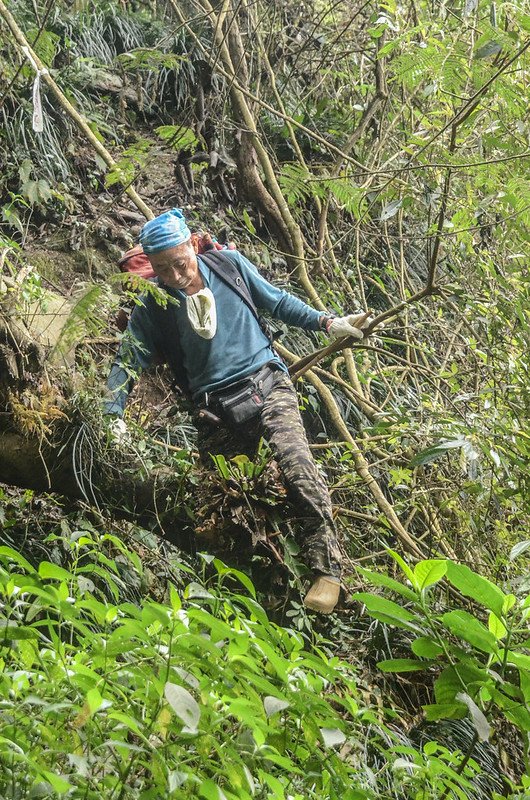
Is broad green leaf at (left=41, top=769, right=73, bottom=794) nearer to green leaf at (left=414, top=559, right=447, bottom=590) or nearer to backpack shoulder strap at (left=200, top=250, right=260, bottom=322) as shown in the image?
green leaf at (left=414, top=559, right=447, bottom=590)

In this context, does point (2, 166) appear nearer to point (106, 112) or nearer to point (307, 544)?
point (106, 112)

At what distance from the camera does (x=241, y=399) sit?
390cm

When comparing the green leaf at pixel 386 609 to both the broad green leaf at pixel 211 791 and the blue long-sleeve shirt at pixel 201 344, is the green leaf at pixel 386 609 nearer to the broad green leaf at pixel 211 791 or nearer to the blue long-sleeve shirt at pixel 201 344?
the broad green leaf at pixel 211 791

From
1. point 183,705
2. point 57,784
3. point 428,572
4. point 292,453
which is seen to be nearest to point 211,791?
point 183,705

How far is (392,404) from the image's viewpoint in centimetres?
612

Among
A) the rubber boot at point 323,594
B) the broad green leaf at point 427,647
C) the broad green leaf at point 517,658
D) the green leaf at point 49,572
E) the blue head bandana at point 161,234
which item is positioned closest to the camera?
the broad green leaf at point 517,658

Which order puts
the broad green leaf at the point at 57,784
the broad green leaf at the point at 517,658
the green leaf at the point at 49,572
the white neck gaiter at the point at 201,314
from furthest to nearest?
1. the white neck gaiter at the point at 201,314
2. the green leaf at the point at 49,572
3. the broad green leaf at the point at 517,658
4. the broad green leaf at the point at 57,784

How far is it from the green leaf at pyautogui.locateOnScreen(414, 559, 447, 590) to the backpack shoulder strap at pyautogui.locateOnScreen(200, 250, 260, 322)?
2751mm

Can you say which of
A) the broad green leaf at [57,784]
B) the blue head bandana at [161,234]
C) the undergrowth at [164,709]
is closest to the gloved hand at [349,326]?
the blue head bandana at [161,234]

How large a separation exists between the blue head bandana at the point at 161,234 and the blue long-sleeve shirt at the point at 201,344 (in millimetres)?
231

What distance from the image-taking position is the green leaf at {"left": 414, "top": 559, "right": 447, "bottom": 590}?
1389 millimetres

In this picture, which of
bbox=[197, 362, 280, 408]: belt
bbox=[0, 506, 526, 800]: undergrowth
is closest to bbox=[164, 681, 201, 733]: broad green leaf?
bbox=[0, 506, 526, 800]: undergrowth

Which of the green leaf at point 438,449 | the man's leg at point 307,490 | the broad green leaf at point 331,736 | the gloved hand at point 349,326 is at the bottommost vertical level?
the man's leg at point 307,490

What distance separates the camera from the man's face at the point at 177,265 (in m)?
3.80
